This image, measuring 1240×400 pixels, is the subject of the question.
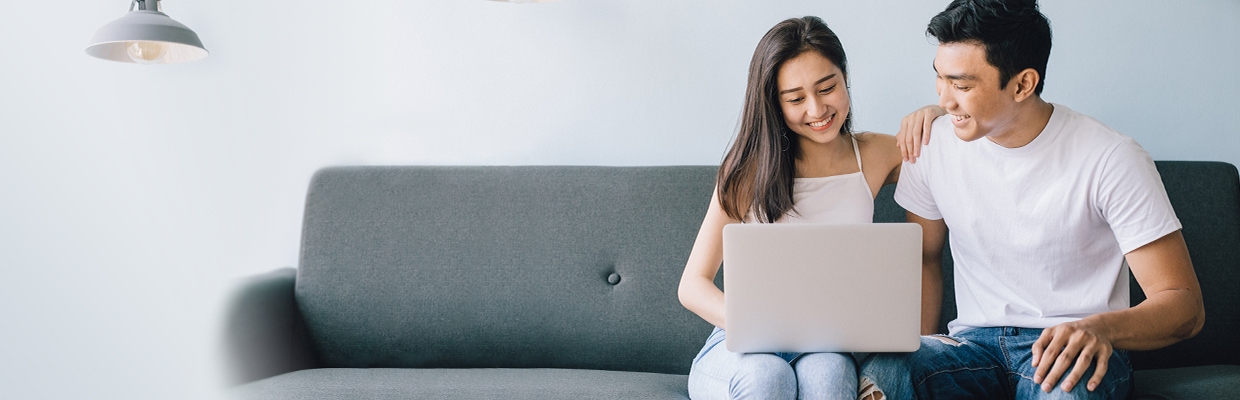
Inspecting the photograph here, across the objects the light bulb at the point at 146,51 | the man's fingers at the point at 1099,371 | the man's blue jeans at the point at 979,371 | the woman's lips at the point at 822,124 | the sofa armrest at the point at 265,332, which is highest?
the light bulb at the point at 146,51

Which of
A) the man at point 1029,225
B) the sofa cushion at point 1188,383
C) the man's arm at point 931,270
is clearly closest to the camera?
the man at point 1029,225

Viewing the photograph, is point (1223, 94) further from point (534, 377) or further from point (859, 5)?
point (534, 377)

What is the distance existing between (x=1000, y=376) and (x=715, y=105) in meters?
0.90

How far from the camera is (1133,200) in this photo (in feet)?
3.84

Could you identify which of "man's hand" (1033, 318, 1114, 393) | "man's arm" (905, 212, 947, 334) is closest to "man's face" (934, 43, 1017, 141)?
"man's arm" (905, 212, 947, 334)

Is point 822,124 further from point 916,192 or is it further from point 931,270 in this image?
point 931,270

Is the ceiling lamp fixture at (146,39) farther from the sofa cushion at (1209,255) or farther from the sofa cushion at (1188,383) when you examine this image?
the sofa cushion at (1209,255)

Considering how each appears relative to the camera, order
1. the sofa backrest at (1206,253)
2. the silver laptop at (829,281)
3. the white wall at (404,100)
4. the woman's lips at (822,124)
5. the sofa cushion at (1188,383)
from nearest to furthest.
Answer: the silver laptop at (829,281)
the sofa cushion at (1188,383)
the woman's lips at (822,124)
the sofa backrest at (1206,253)
the white wall at (404,100)

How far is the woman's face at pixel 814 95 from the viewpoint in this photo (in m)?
1.34

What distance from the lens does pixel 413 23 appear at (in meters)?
1.88

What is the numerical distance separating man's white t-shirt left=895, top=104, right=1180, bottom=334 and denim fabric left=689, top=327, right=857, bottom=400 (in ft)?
1.32

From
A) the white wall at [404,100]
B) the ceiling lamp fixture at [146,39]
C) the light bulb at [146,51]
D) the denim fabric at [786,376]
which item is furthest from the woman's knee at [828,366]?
the light bulb at [146,51]

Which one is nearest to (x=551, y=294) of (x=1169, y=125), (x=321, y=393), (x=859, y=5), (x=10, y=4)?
(x=321, y=393)

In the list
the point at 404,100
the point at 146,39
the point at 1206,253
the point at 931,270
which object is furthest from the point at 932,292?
the point at 146,39
